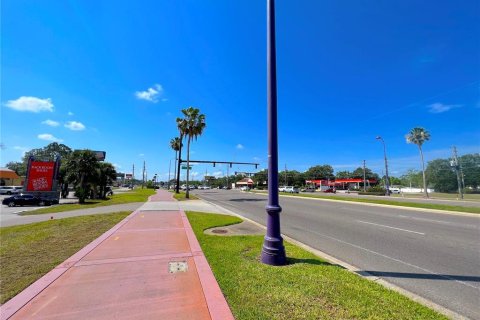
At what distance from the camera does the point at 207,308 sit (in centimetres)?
402

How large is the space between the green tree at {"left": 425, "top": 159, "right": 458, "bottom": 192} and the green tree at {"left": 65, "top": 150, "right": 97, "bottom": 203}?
80.8 meters

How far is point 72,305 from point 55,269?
6.78ft

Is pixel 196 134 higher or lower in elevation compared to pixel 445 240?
higher

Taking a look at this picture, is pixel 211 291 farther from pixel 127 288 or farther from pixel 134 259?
pixel 134 259

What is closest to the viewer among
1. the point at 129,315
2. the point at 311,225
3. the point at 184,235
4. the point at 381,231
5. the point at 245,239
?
the point at 129,315

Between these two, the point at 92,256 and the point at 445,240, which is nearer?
the point at 92,256

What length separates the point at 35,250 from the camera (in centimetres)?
741

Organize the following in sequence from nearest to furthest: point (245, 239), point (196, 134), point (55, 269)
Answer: point (55, 269), point (245, 239), point (196, 134)

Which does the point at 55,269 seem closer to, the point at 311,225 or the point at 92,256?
the point at 92,256

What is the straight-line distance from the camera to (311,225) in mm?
12508

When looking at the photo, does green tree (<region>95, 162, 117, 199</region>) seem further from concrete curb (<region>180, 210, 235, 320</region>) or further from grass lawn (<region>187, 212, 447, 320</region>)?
grass lawn (<region>187, 212, 447, 320</region>)

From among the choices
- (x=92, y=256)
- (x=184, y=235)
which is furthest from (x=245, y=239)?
(x=92, y=256)

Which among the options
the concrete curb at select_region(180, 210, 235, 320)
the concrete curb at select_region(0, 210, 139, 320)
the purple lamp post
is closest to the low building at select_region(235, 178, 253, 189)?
the concrete curb at select_region(0, 210, 139, 320)

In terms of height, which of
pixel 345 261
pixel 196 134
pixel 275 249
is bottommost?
pixel 345 261
